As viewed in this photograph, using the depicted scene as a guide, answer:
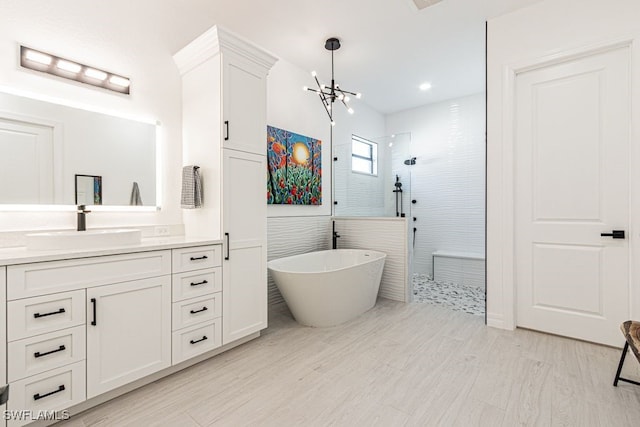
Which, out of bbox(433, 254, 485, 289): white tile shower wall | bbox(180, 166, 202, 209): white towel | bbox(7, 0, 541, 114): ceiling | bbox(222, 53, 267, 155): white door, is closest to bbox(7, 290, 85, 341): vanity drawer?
bbox(180, 166, 202, 209): white towel

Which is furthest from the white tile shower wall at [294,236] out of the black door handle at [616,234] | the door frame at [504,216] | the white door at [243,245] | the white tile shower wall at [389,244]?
the black door handle at [616,234]

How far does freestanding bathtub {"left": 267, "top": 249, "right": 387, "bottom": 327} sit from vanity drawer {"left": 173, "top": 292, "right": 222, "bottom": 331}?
0.66 metres

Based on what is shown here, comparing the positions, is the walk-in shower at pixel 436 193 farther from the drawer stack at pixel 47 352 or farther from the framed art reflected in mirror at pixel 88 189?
the drawer stack at pixel 47 352

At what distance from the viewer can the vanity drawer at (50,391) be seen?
4.58ft

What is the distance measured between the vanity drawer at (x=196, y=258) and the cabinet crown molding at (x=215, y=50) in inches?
58.7

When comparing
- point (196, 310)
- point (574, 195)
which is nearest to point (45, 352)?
point (196, 310)

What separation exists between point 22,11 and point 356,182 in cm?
375

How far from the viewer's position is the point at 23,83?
1868 mm

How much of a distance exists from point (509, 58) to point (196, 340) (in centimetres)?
355

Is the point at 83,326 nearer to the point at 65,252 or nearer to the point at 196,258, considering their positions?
the point at 65,252

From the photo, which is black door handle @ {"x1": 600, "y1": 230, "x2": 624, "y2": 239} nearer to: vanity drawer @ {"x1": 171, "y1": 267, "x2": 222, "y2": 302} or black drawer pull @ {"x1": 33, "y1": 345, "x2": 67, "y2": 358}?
vanity drawer @ {"x1": 171, "y1": 267, "x2": 222, "y2": 302}

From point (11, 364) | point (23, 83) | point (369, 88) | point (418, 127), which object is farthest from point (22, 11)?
point (418, 127)

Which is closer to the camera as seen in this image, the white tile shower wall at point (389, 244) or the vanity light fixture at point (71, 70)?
the vanity light fixture at point (71, 70)

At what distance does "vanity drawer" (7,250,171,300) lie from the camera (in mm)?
1410
